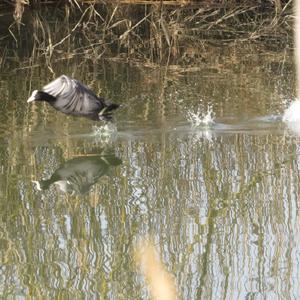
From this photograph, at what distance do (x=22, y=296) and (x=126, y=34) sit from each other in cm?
565

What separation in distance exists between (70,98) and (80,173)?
67cm

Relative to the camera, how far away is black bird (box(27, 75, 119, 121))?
553 cm

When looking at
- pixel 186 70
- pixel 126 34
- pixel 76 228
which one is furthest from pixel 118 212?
pixel 126 34

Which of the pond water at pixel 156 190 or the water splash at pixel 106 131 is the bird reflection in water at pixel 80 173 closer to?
the pond water at pixel 156 190

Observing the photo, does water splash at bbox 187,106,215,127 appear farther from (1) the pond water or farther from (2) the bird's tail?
(2) the bird's tail

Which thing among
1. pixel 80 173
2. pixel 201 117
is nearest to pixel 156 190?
pixel 80 173

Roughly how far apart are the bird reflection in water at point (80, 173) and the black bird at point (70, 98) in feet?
1.28

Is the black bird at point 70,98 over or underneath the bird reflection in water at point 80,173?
over

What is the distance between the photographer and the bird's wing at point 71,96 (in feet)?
18.2

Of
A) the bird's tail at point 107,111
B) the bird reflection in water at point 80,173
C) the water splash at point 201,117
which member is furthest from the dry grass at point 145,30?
the bird reflection in water at point 80,173

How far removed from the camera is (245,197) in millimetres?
4543

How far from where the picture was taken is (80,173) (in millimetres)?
5113

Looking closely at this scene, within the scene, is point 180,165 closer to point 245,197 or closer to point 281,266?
point 245,197

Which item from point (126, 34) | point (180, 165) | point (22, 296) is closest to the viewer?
point (22, 296)
